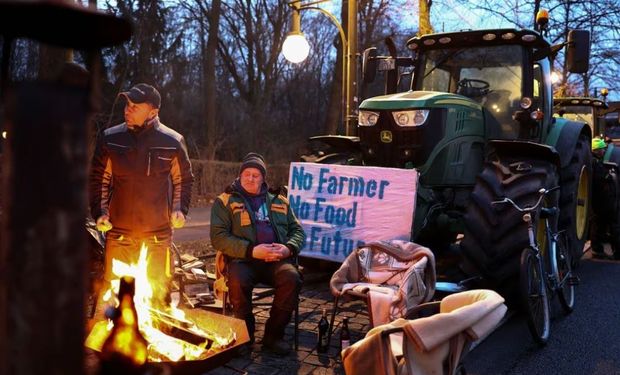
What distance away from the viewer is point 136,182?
408 centimetres

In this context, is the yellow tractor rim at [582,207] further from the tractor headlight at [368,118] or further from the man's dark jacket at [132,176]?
→ the man's dark jacket at [132,176]

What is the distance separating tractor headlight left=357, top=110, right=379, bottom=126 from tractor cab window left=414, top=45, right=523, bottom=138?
116 centimetres

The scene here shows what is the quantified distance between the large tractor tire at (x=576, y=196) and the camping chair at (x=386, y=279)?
2.88m

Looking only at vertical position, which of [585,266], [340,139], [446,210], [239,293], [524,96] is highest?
[524,96]

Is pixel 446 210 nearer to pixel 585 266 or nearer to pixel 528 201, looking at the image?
pixel 528 201

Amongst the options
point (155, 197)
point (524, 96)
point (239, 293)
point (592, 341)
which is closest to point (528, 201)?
point (592, 341)

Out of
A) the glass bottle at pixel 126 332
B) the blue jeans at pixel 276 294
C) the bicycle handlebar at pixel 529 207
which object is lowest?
the blue jeans at pixel 276 294

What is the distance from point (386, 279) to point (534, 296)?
117 cm

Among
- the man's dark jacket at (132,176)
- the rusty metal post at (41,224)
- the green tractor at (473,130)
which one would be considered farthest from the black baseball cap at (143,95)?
the rusty metal post at (41,224)

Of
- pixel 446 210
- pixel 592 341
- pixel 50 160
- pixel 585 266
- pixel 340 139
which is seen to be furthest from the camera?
pixel 585 266

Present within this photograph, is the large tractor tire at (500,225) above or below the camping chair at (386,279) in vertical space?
above

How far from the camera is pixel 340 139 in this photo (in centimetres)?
715

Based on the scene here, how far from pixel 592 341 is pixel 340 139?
360 cm

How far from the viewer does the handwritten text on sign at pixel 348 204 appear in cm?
586
